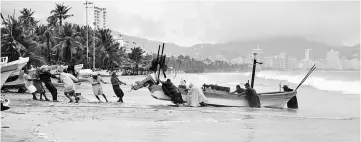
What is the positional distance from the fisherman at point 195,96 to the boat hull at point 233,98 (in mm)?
270

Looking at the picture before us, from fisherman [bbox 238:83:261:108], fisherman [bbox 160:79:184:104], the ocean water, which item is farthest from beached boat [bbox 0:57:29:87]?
fisherman [bbox 238:83:261:108]

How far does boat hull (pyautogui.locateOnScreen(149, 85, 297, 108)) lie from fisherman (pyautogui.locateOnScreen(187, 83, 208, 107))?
0.89ft

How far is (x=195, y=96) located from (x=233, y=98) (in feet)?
6.24

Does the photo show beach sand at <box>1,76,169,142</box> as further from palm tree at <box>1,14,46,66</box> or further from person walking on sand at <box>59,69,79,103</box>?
palm tree at <box>1,14,46,66</box>

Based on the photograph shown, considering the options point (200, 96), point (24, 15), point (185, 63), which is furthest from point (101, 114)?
point (185, 63)

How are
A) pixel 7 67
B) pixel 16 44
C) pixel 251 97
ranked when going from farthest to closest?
pixel 16 44
pixel 251 97
pixel 7 67

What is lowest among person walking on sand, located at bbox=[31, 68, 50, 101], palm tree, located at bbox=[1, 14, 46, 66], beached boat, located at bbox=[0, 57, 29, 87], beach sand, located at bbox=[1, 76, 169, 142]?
beach sand, located at bbox=[1, 76, 169, 142]

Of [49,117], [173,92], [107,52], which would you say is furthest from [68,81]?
[107,52]

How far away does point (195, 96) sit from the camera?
1662 cm

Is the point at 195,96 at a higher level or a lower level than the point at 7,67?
lower

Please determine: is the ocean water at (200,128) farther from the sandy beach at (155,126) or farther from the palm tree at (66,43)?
the palm tree at (66,43)

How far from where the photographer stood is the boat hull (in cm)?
1681

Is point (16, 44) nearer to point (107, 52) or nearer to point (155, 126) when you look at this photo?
point (155, 126)

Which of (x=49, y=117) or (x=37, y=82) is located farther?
(x=37, y=82)
